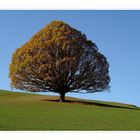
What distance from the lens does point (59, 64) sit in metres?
45.2

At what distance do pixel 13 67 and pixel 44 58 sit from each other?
131 inches

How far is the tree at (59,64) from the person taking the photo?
→ 4581 cm

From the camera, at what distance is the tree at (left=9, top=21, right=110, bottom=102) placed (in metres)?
45.8

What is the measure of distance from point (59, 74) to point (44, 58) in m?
2.01

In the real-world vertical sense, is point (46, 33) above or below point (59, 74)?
above
